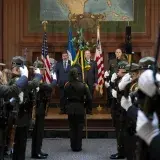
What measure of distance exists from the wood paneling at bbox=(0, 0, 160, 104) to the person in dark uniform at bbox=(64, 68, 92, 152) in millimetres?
5373

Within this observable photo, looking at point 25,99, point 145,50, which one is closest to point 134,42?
point 145,50

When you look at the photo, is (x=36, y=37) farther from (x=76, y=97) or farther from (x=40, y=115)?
(x=40, y=115)

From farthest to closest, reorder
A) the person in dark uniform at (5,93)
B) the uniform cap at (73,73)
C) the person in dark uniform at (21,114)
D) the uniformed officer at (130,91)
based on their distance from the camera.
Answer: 1. the uniform cap at (73,73)
2. the person in dark uniform at (21,114)
3. the person in dark uniform at (5,93)
4. the uniformed officer at (130,91)

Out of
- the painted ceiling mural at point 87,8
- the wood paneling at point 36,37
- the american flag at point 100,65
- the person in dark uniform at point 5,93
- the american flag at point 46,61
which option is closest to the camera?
the person in dark uniform at point 5,93

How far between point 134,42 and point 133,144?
9979 millimetres

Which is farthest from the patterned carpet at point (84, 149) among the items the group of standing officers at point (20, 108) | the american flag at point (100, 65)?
the american flag at point (100, 65)

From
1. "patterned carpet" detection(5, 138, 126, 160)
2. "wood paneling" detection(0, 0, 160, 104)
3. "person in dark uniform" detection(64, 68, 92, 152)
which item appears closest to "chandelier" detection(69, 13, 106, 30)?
"wood paneling" detection(0, 0, 160, 104)

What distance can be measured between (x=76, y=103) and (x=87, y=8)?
20.8 feet

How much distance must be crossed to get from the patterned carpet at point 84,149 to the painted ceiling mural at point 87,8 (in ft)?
16.9

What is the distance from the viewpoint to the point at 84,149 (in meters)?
11.3

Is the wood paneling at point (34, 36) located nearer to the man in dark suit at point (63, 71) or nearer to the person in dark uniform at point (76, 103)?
the man in dark suit at point (63, 71)

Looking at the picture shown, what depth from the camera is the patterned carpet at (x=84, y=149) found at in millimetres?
10273

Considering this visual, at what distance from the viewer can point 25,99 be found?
26.3ft

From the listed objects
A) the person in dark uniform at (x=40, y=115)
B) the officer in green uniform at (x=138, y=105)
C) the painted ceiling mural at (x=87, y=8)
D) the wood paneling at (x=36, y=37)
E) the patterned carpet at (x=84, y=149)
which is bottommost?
the patterned carpet at (x=84, y=149)
